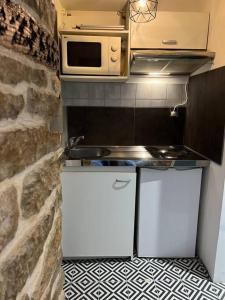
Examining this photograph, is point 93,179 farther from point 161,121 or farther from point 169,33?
point 169,33

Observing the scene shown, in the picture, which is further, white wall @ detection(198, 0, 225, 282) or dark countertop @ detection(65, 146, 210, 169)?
dark countertop @ detection(65, 146, 210, 169)

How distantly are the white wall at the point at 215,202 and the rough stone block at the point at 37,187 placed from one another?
1112mm

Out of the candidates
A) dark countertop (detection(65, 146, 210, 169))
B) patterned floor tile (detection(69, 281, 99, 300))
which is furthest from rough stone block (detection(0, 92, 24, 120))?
patterned floor tile (detection(69, 281, 99, 300))

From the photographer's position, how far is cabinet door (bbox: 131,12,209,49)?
1.62m

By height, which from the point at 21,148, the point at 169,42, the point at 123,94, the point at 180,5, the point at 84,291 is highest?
the point at 180,5

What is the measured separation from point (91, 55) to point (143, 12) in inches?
18.8

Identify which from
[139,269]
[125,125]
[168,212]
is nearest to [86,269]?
[139,269]

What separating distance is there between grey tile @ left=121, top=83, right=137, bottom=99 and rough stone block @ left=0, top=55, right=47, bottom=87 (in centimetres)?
145

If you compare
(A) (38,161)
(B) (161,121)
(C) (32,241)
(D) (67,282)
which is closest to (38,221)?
(C) (32,241)

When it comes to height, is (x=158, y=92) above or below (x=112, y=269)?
above

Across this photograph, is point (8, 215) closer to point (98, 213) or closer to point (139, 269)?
point (98, 213)

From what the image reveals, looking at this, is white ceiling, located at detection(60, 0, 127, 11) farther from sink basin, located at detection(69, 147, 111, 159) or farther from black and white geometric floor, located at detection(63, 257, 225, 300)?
black and white geometric floor, located at detection(63, 257, 225, 300)

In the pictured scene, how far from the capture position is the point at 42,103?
2.16 ft

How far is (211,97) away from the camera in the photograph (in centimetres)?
154
